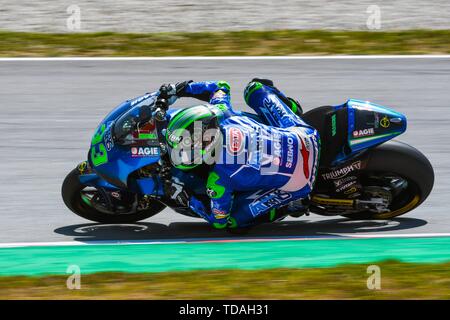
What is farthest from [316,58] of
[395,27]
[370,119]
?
[370,119]

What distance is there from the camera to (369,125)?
8711 mm

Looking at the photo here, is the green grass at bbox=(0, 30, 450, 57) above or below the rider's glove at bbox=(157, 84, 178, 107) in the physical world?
above

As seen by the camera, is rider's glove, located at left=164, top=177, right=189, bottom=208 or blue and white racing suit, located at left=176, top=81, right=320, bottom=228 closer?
blue and white racing suit, located at left=176, top=81, right=320, bottom=228

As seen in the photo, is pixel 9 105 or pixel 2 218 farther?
pixel 9 105

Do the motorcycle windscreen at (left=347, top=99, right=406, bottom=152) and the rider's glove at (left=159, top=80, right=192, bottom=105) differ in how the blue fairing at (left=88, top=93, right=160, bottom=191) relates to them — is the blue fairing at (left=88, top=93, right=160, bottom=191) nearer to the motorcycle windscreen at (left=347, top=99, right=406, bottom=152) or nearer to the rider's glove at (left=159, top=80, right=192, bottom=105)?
the rider's glove at (left=159, top=80, right=192, bottom=105)

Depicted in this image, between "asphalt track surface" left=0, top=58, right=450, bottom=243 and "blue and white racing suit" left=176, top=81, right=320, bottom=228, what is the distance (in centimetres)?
52

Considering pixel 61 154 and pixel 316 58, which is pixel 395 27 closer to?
pixel 316 58

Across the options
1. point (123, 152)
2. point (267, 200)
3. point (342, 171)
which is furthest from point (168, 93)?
point (342, 171)

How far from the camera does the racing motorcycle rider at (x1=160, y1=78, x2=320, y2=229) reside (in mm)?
8305

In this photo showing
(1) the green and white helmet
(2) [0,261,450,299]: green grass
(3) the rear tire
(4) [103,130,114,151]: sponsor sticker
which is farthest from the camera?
(3) the rear tire

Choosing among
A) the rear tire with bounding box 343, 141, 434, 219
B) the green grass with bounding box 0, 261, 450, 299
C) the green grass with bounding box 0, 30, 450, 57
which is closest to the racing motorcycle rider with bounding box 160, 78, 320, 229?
the rear tire with bounding box 343, 141, 434, 219

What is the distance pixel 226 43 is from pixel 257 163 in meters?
5.79

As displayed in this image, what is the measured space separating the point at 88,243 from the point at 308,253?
5.76 feet

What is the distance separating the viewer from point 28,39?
1418cm
